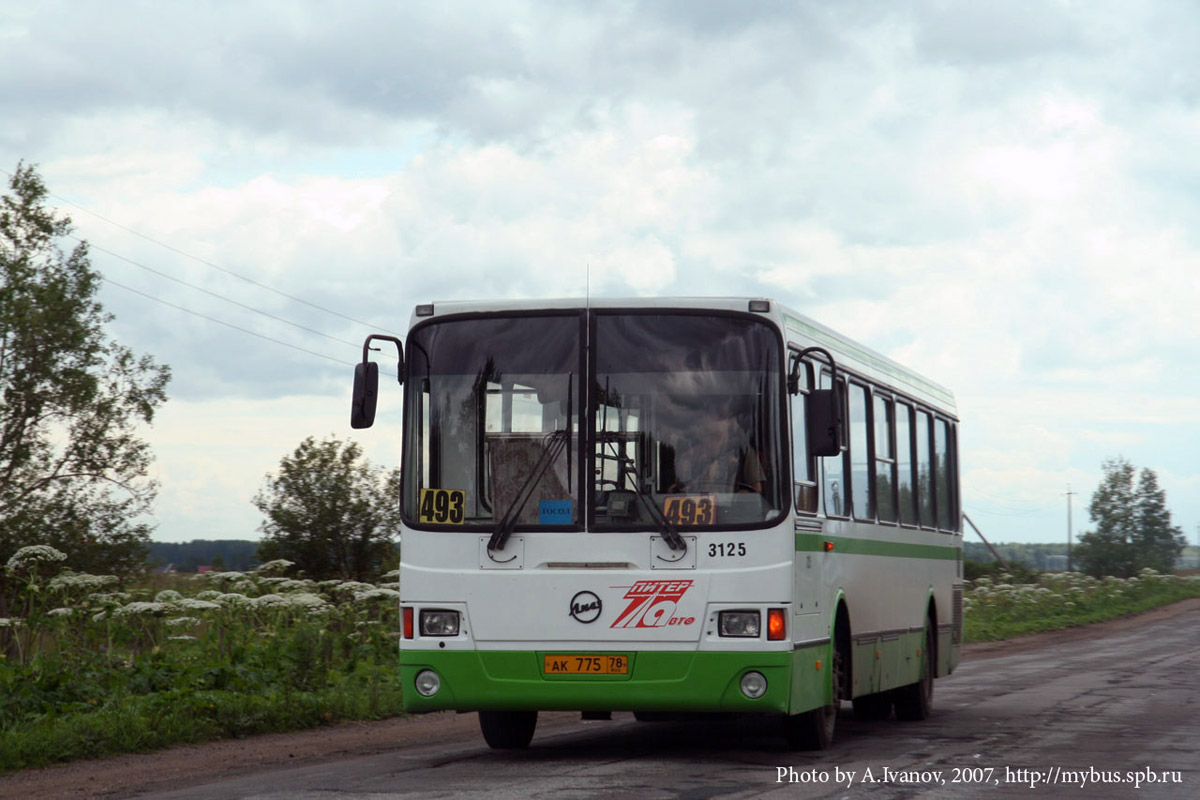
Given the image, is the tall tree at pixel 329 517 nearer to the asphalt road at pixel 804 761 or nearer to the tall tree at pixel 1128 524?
the asphalt road at pixel 804 761

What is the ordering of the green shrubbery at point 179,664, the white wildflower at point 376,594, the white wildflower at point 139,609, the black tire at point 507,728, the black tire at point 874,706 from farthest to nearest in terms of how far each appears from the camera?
the white wildflower at point 376,594
the black tire at point 874,706
the white wildflower at point 139,609
the green shrubbery at point 179,664
the black tire at point 507,728

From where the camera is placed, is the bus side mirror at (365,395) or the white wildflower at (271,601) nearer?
the bus side mirror at (365,395)

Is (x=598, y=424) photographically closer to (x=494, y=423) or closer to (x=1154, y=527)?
(x=494, y=423)

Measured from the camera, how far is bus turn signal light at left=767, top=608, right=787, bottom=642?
34.0 ft

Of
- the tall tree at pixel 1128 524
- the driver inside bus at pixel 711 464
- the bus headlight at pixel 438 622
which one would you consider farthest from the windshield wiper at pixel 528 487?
the tall tree at pixel 1128 524

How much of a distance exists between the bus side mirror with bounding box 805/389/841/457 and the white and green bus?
0.05 ft

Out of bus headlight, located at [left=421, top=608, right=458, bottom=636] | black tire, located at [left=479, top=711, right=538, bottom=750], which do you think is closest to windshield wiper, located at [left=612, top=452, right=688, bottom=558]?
bus headlight, located at [left=421, top=608, right=458, bottom=636]

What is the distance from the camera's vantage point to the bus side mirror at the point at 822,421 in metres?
10.6

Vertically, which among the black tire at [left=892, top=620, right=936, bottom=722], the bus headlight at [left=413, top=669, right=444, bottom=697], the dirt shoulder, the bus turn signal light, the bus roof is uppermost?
the bus roof

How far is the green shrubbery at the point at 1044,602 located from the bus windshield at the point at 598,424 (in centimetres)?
2584

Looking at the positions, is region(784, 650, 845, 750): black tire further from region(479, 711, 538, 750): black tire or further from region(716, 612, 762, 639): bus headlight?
region(479, 711, 538, 750): black tire

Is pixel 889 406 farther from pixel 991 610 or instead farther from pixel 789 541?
pixel 991 610

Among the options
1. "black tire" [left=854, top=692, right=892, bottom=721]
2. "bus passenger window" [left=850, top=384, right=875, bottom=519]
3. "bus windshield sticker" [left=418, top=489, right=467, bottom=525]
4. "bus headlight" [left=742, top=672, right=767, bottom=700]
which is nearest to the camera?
"bus headlight" [left=742, top=672, right=767, bottom=700]

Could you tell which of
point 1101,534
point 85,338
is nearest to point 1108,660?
point 85,338
